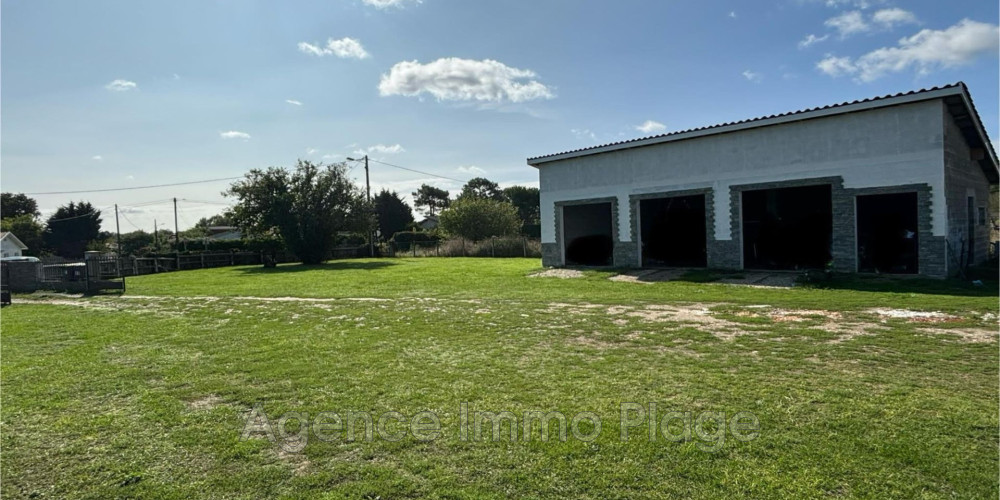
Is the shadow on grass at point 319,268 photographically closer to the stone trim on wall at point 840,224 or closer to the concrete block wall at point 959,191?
the stone trim on wall at point 840,224

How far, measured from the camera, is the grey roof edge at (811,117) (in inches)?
491

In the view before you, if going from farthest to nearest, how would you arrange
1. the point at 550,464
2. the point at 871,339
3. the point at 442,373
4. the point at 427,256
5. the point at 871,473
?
the point at 427,256, the point at 871,339, the point at 442,373, the point at 550,464, the point at 871,473

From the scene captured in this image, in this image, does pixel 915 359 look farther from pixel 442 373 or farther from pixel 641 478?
pixel 442 373

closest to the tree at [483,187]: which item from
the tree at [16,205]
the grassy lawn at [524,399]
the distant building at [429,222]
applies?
the distant building at [429,222]

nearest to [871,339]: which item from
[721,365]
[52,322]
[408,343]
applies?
[721,365]

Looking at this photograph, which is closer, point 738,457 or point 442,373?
point 738,457

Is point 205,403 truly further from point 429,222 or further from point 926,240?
point 429,222

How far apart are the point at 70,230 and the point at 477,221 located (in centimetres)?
4549

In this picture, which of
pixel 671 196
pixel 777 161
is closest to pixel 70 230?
pixel 671 196

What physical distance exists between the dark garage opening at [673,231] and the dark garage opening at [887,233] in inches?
168

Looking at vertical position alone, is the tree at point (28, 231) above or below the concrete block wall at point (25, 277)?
above

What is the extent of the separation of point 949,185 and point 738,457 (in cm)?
1407

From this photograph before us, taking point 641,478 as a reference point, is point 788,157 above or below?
above

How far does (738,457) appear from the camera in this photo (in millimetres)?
3270
